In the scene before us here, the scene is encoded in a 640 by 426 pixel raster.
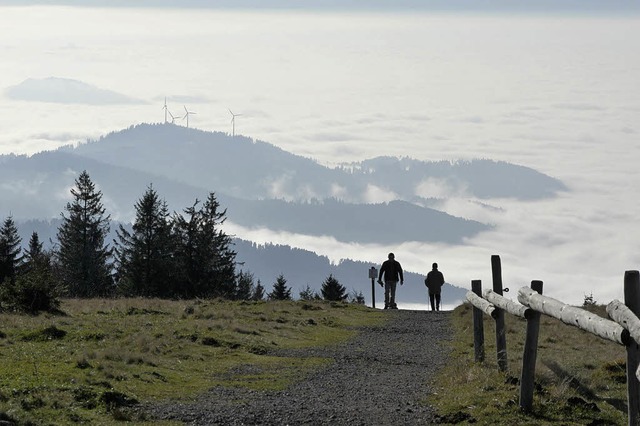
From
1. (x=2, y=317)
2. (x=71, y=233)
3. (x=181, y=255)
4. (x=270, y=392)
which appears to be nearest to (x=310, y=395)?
(x=270, y=392)

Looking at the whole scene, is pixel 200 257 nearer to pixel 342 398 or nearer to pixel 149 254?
pixel 149 254

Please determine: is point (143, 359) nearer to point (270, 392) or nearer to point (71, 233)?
point (270, 392)

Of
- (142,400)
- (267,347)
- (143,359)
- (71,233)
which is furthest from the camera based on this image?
(71,233)

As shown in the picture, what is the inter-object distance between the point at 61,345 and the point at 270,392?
7.31 meters

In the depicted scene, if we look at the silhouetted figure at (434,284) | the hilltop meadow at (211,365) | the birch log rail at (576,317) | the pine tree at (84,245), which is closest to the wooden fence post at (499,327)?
the hilltop meadow at (211,365)

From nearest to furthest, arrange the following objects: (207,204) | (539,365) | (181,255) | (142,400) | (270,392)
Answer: (142,400)
(270,392)
(539,365)
(181,255)
(207,204)

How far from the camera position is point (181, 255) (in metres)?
89.5

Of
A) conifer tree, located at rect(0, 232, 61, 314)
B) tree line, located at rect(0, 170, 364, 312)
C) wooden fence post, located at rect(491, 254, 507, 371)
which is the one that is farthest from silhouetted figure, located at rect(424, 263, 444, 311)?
tree line, located at rect(0, 170, 364, 312)

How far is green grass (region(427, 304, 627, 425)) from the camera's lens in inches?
571

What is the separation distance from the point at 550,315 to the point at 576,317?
120 centimetres

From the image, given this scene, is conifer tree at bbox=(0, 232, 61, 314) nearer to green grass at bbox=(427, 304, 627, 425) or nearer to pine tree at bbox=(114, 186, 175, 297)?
green grass at bbox=(427, 304, 627, 425)

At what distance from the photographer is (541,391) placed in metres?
15.8

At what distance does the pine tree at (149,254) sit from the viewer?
8688 cm

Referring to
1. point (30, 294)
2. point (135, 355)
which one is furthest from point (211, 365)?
point (30, 294)
